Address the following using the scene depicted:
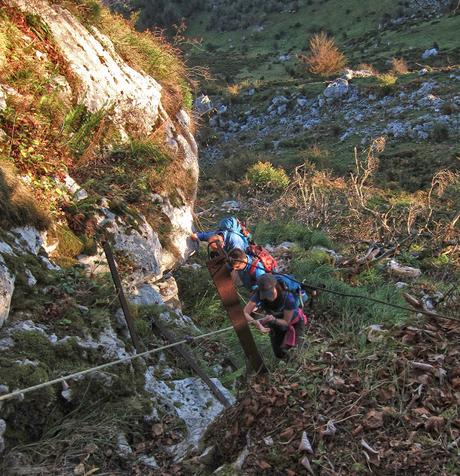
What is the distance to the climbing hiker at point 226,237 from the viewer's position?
5.79 meters

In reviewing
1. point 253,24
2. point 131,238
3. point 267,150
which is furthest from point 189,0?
point 131,238

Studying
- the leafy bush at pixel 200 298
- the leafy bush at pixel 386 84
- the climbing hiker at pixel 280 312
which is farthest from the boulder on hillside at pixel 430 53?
the climbing hiker at pixel 280 312

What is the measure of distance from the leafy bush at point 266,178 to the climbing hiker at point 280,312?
10163mm

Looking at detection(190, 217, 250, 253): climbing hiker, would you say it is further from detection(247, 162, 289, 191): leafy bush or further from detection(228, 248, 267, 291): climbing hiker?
detection(247, 162, 289, 191): leafy bush

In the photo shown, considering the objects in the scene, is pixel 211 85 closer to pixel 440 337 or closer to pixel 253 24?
pixel 253 24

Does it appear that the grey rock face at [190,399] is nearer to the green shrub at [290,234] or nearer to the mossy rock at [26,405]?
the mossy rock at [26,405]

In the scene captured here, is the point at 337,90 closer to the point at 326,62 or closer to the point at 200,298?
the point at 326,62

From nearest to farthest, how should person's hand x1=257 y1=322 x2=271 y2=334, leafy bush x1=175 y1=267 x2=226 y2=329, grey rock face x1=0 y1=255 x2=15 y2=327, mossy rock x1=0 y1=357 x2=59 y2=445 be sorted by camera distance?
mossy rock x1=0 y1=357 x2=59 y2=445
grey rock face x1=0 y1=255 x2=15 y2=327
person's hand x1=257 y1=322 x2=271 y2=334
leafy bush x1=175 y1=267 x2=226 y2=329

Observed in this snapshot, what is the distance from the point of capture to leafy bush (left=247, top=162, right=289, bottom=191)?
14359 mm

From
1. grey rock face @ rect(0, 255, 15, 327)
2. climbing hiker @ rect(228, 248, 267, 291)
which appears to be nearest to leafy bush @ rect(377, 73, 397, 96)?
climbing hiker @ rect(228, 248, 267, 291)

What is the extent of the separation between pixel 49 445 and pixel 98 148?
361 cm

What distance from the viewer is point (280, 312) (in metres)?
4.17

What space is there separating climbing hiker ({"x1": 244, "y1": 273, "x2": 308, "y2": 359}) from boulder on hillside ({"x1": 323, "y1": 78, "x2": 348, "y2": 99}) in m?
19.6

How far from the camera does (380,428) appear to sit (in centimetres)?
206
